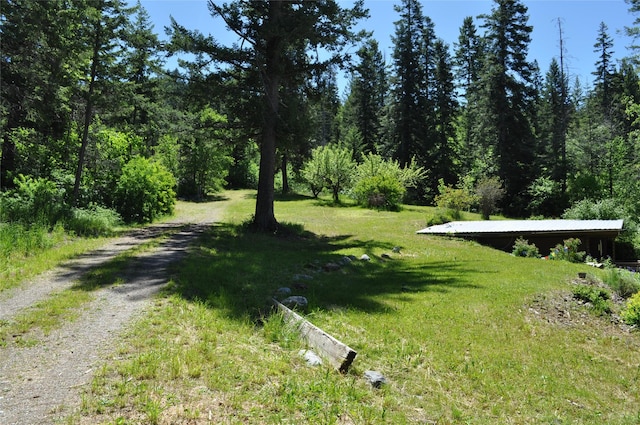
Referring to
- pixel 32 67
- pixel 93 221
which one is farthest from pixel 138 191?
pixel 32 67

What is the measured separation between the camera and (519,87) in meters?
39.9

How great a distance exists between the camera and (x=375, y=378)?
5012 mm

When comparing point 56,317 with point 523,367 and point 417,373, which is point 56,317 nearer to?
point 417,373

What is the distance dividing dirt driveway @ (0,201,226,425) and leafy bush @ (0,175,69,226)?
395 cm

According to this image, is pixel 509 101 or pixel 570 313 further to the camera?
pixel 509 101

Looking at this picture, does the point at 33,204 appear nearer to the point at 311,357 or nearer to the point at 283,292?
the point at 283,292

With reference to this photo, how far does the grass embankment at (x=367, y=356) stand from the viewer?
4.04 m

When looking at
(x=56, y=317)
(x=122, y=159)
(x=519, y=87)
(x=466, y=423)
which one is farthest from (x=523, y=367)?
(x=519, y=87)

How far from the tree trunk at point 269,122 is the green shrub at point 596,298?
10855 millimetres

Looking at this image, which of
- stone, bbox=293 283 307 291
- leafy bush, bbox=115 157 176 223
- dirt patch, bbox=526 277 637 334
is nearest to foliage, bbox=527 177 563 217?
dirt patch, bbox=526 277 637 334

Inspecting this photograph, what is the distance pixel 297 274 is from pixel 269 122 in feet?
26.0

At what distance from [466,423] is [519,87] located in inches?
1638

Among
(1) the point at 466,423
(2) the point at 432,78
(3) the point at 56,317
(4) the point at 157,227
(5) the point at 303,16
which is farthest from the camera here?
(2) the point at 432,78

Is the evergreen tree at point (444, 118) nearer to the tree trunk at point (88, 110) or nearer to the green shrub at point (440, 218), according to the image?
the green shrub at point (440, 218)
